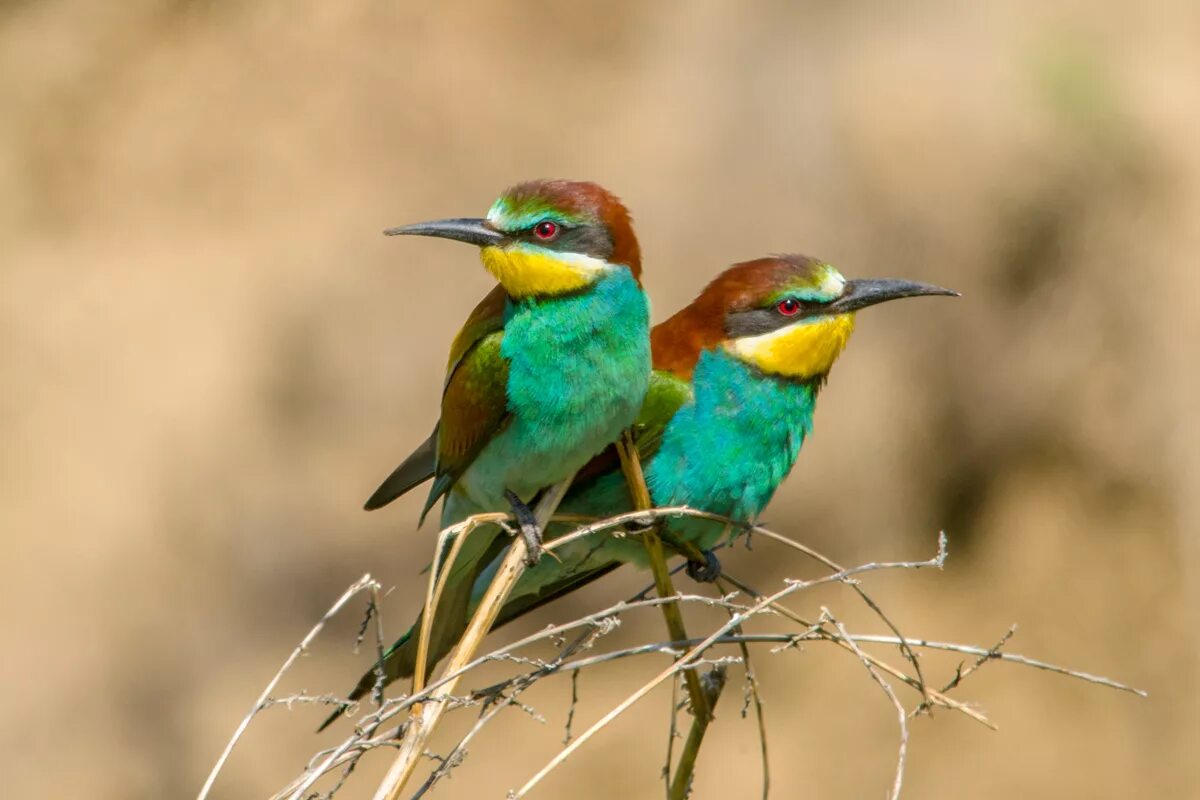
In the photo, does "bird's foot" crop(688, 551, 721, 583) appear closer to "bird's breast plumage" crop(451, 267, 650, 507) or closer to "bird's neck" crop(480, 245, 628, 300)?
"bird's breast plumage" crop(451, 267, 650, 507)

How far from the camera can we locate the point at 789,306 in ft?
8.54

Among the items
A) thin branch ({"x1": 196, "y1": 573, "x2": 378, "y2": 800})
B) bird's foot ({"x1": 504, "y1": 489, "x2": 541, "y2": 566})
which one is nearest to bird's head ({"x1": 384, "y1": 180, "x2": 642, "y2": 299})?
bird's foot ({"x1": 504, "y1": 489, "x2": 541, "y2": 566})

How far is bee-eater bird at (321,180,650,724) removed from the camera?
7.14ft

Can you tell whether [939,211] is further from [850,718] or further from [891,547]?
[850,718]

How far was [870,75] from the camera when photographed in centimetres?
459

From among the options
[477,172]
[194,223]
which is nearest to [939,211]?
[477,172]

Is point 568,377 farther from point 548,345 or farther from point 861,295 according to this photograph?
point 861,295

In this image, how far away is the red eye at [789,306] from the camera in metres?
2.60

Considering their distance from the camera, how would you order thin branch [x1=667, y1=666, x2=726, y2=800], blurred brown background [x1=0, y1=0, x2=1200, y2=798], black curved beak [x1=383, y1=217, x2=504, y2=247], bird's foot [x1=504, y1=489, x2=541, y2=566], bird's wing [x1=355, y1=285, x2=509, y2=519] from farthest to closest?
blurred brown background [x1=0, y1=0, x2=1200, y2=798]
bird's wing [x1=355, y1=285, x2=509, y2=519]
black curved beak [x1=383, y1=217, x2=504, y2=247]
bird's foot [x1=504, y1=489, x2=541, y2=566]
thin branch [x1=667, y1=666, x2=726, y2=800]

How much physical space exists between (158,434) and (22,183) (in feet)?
3.44

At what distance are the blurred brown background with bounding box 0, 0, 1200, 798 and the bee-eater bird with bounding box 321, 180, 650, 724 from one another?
6.34 ft

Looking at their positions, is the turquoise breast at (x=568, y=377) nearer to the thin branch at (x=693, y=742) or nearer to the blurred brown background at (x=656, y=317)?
the thin branch at (x=693, y=742)

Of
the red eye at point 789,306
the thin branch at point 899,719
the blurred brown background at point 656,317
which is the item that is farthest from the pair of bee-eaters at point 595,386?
the blurred brown background at point 656,317

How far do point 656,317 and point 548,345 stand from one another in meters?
1.97
